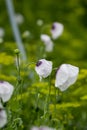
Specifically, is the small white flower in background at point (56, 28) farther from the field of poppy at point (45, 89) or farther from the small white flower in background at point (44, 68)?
the small white flower in background at point (44, 68)

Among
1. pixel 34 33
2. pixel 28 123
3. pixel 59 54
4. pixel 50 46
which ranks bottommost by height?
pixel 28 123

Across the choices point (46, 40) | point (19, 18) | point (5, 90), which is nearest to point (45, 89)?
point (5, 90)

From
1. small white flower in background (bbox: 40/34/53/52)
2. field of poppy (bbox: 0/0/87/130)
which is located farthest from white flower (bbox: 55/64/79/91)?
small white flower in background (bbox: 40/34/53/52)

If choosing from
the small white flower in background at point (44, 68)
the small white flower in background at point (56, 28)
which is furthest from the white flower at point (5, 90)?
the small white flower in background at point (56, 28)

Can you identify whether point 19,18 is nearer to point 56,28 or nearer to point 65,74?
point 56,28

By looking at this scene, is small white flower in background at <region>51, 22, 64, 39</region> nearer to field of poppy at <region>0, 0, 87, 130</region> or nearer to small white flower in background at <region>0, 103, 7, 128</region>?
field of poppy at <region>0, 0, 87, 130</region>

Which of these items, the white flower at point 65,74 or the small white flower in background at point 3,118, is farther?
the white flower at point 65,74

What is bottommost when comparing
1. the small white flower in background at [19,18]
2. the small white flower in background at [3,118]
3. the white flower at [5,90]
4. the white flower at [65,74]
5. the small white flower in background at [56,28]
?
the small white flower in background at [3,118]

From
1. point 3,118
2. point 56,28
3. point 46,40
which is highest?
point 56,28

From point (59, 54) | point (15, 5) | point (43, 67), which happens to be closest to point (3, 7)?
point (15, 5)

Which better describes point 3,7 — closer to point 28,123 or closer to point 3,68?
point 3,68

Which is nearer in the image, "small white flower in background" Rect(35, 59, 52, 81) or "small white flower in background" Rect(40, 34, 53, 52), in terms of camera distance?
"small white flower in background" Rect(35, 59, 52, 81)
